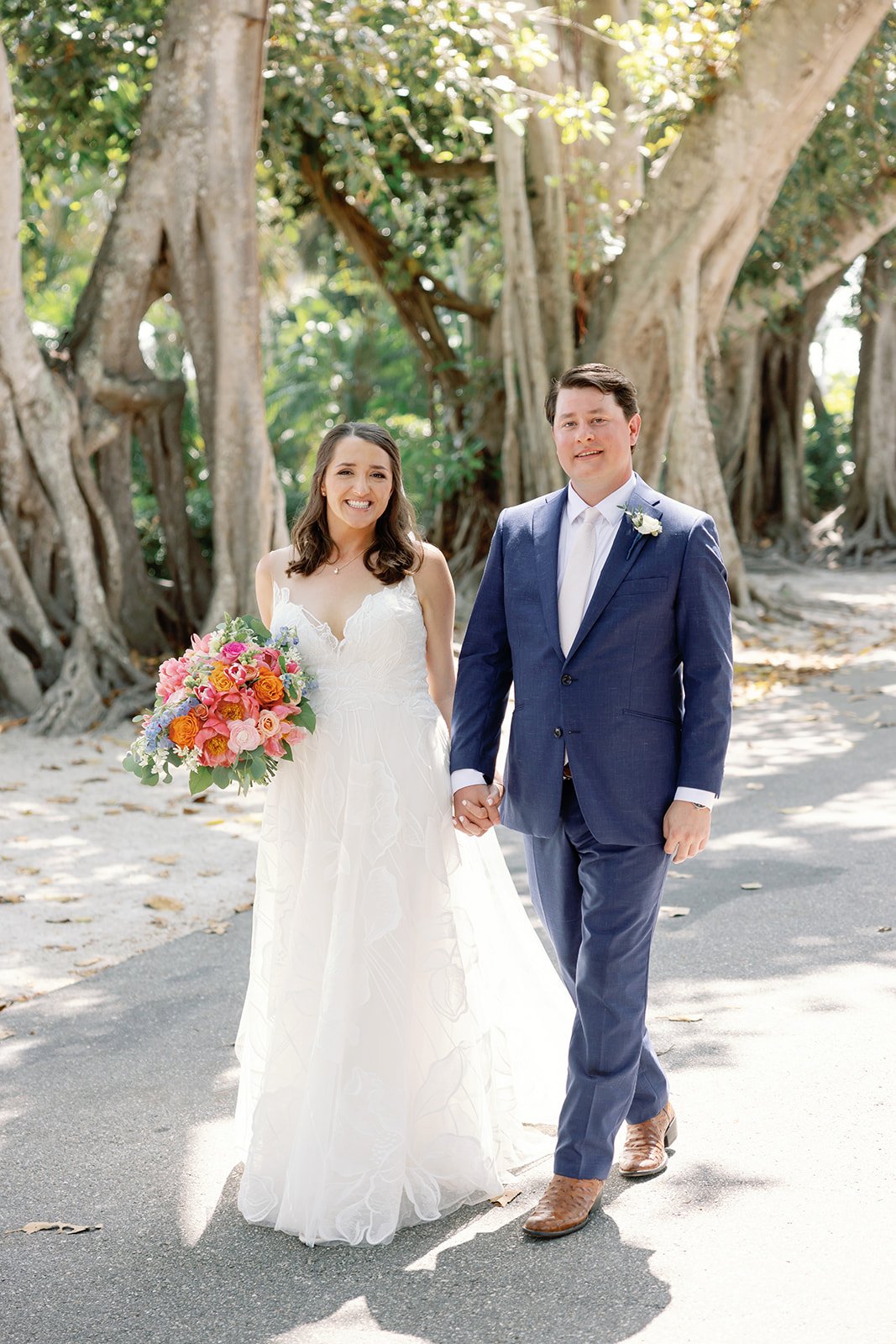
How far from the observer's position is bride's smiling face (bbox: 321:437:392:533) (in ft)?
11.3

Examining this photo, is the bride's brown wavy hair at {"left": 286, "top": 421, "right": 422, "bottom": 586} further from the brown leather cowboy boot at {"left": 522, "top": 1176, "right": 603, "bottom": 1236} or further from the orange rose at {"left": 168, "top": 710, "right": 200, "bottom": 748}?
the brown leather cowboy boot at {"left": 522, "top": 1176, "right": 603, "bottom": 1236}

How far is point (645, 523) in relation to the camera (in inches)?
115

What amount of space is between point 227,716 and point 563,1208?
1.29m

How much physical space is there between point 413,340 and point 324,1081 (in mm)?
11984

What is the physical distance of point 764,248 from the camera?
1352 cm

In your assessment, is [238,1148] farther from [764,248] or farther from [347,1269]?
[764,248]

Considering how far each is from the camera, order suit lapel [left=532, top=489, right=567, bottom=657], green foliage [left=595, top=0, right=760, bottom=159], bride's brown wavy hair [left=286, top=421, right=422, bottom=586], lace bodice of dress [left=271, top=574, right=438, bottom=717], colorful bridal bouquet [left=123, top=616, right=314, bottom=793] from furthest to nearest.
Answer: green foliage [left=595, top=0, right=760, bottom=159] < bride's brown wavy hair [left=286, top=421, right=422, bottom=586] < lace bodice of dress [left=271, top=574, right=438, bottom=717] < colorful bridal bouquet [left=123, top=616, right=314, bottom=793] < suit lapel [left=532, top=489, right=567, bottom=657]

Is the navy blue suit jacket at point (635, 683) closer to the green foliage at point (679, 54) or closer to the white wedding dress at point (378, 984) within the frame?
the white wedding dress at point (378, 984)

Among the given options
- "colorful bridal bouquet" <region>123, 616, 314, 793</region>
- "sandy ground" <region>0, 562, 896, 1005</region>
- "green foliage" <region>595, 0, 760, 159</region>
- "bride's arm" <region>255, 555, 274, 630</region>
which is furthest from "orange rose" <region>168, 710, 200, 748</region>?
"green foliage" <region>595, 0, 760, 159</region>

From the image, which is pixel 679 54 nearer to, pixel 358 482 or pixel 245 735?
pixel 358 482

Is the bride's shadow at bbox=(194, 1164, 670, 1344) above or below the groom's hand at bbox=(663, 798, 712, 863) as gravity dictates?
below

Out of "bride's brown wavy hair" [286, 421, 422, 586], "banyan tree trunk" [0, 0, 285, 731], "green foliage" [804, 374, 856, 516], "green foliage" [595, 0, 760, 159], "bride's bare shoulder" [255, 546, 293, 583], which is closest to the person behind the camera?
"bride's brown wavy hair" [286, 421, 422, 586]

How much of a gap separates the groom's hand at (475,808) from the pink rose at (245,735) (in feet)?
1.57

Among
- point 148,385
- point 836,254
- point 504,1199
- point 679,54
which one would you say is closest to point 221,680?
point 504,1199
